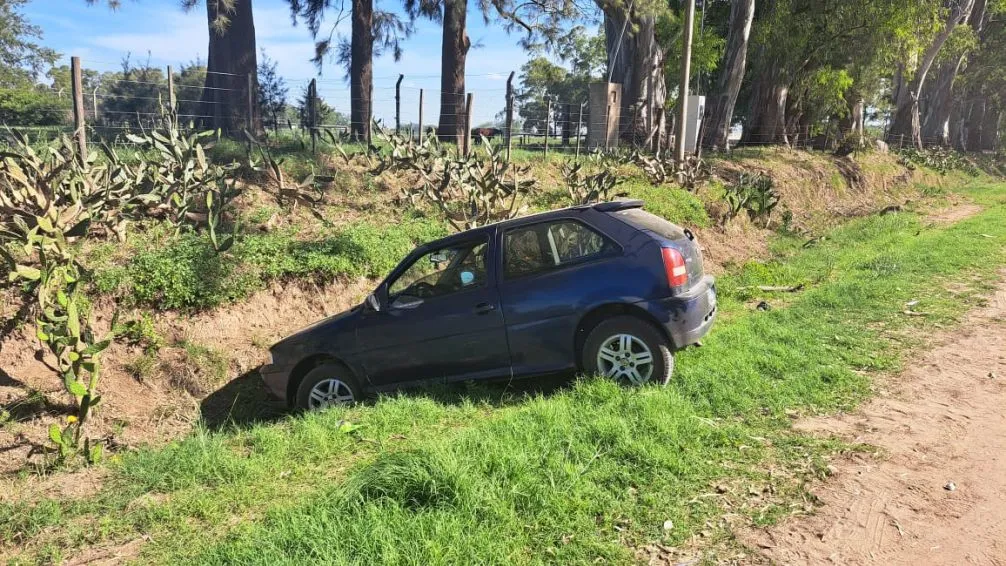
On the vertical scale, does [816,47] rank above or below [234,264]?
above

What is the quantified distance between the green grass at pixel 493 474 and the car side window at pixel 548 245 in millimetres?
1099

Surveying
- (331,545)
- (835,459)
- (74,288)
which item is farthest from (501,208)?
(331,545)

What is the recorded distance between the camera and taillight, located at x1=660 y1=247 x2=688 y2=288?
16.9 feet

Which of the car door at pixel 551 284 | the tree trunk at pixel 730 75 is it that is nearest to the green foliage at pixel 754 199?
the tree trunk at pixel 730 75

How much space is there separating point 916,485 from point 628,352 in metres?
2.12

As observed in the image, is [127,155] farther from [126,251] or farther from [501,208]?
[501,208]

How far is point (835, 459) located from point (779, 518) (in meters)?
0.90

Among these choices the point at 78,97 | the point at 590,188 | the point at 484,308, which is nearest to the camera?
the point at 484,308

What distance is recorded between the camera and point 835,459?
13.2ft

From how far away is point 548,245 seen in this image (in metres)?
→ 5.52

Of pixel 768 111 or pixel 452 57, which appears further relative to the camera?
pixel 768 111

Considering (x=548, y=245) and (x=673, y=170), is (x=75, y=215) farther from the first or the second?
(x=673, y=170)

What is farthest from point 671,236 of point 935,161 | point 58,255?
point 935,161

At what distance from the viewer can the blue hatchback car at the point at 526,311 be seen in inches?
204
